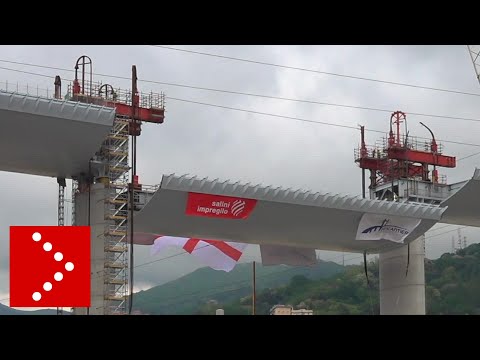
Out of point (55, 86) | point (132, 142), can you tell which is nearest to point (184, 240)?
point (132, 142)

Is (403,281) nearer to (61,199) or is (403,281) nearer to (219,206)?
(219,206)

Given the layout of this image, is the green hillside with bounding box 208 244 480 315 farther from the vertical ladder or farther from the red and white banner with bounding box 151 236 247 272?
the vertical ladder

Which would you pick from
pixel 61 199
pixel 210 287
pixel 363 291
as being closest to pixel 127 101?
pixel 61 199

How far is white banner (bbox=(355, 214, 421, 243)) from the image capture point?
52.0m

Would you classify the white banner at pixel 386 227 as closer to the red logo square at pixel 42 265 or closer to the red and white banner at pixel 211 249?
the red and white banner at pixel 211 249

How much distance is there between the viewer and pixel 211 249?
5903cm

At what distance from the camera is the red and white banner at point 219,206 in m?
45.0

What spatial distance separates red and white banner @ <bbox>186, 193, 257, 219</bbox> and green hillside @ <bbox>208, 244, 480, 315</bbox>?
21.8 m

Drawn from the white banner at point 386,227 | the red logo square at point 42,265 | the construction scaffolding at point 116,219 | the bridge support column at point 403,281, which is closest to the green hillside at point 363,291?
the bridge support column at point 403,281

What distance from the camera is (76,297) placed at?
4106cm

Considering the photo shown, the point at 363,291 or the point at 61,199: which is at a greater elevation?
the point at 61,199

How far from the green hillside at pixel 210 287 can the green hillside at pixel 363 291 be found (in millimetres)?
8477

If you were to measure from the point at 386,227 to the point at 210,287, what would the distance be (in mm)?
89025
